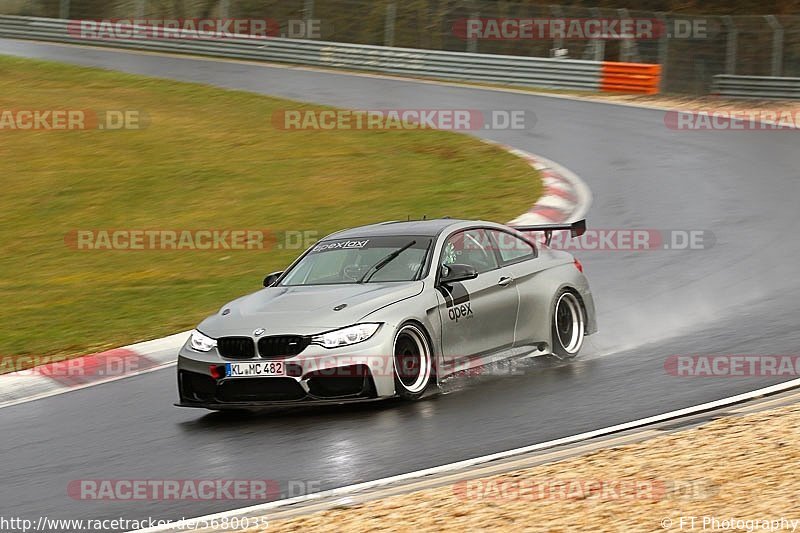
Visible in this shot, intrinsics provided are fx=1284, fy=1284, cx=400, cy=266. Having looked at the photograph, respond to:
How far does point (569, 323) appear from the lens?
1105cm

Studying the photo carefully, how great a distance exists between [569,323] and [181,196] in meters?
10.6

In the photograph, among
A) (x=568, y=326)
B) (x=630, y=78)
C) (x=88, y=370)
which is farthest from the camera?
(x=630, y=78)

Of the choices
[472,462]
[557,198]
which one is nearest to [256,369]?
[472,462]

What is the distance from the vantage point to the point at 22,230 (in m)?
18.6

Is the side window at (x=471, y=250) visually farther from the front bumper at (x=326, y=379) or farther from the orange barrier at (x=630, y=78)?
the orange barrier at (x=630, y=78)

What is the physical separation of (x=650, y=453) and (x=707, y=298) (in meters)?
5.67

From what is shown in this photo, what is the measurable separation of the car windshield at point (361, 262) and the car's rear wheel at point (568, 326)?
1.45 m

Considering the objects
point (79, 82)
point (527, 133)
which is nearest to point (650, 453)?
Result: point (527, 133)

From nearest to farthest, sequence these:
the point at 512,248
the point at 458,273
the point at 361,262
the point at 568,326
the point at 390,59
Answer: the point at 458,273
the point at 361,262
the point at 512,248
the point at 568,326
the point at 390,59

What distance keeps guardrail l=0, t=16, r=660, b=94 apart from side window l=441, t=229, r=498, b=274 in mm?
23901

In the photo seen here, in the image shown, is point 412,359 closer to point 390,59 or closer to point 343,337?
point 343,337

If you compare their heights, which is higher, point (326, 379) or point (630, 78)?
point (630, 78)

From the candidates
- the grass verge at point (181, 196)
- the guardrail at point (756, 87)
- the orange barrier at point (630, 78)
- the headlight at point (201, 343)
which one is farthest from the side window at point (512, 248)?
the orange barrier at point (630, 78)

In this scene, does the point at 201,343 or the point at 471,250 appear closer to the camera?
the point at 201,343
